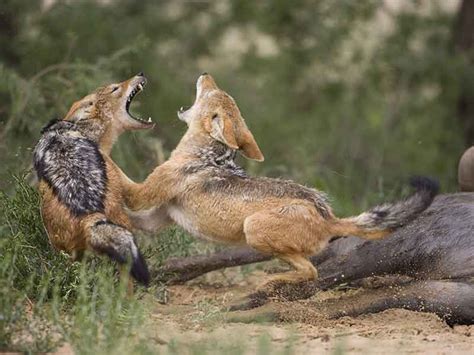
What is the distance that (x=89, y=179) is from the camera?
7219 millimetres

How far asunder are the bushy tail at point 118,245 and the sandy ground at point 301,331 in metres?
0.35

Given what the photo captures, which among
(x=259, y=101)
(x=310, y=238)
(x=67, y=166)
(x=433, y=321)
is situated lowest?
(x=433, y=321)

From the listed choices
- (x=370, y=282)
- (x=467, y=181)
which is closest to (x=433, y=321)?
(x=370, y=282)

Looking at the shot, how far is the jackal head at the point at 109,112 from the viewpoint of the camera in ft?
26.3

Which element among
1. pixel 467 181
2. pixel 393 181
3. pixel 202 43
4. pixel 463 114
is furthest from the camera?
pixel 202 43

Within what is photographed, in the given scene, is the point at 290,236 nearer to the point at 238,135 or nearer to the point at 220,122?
the point at 238,135

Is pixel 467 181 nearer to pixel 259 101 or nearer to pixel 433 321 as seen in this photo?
pixel 433 321

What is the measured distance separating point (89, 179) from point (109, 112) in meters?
1.01

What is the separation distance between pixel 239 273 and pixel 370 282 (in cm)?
171

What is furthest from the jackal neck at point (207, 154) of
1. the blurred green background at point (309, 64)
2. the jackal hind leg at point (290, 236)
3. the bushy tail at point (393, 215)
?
the blurred green background at point (309, 64)

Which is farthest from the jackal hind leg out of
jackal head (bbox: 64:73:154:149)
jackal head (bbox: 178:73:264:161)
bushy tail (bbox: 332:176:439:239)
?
jackal head (bbox: 64:73:154:149)

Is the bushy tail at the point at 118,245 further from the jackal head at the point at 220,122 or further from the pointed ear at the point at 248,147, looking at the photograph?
the pointed ear at the point at 248,147

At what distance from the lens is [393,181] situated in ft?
44.2

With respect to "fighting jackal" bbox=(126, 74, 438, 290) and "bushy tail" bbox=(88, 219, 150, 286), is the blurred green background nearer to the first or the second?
"fighting jackal" bbox=(126, 74, 438, 290)
